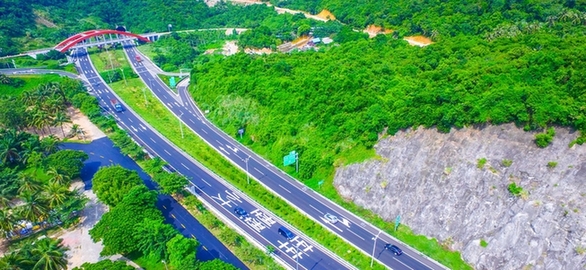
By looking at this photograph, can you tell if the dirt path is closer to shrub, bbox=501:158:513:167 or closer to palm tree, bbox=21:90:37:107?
palm tree, bbox=21:90:37:107

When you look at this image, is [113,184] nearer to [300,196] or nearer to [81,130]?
[300,196]

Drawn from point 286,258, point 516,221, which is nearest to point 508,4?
point 516,221

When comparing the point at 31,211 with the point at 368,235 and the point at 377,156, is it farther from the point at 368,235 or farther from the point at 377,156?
the point at 377,156

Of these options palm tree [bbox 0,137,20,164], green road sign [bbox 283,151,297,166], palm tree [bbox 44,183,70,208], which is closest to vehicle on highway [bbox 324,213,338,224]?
green road sign [bbox 283,151,297,166]

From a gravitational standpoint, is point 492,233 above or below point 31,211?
below

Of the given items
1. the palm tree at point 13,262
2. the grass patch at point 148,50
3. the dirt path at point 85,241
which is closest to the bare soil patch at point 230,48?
the grass patch at point 148,50

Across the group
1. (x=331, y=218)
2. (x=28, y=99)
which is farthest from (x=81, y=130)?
(x=331, y=218)
